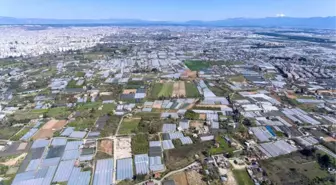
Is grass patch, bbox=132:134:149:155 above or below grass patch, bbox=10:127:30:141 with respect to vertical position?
above

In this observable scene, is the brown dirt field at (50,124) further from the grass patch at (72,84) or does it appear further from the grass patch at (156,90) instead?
the grass patch at (156,90)

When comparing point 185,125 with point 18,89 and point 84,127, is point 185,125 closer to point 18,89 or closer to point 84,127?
point 84,127

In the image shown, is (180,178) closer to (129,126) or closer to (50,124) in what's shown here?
(129,126)

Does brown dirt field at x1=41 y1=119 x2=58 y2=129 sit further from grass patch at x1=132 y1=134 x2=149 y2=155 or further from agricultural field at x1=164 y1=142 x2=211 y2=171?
agricultural field at x1=164 y1=142 x2=211 y2=171

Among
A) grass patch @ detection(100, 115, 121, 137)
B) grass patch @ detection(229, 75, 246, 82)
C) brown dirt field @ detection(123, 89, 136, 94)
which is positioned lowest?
grass patch @ detection(100, 115, 121, 137)

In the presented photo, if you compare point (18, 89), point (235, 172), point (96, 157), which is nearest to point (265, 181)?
point (235, 172)

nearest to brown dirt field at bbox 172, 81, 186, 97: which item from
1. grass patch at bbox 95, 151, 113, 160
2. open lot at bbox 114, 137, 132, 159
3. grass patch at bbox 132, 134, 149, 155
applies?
grass patch at bbox 132, 134, 149, 155

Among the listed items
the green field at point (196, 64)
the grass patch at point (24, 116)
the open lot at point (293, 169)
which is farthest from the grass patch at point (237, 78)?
the grass patch at point (24, 116)
